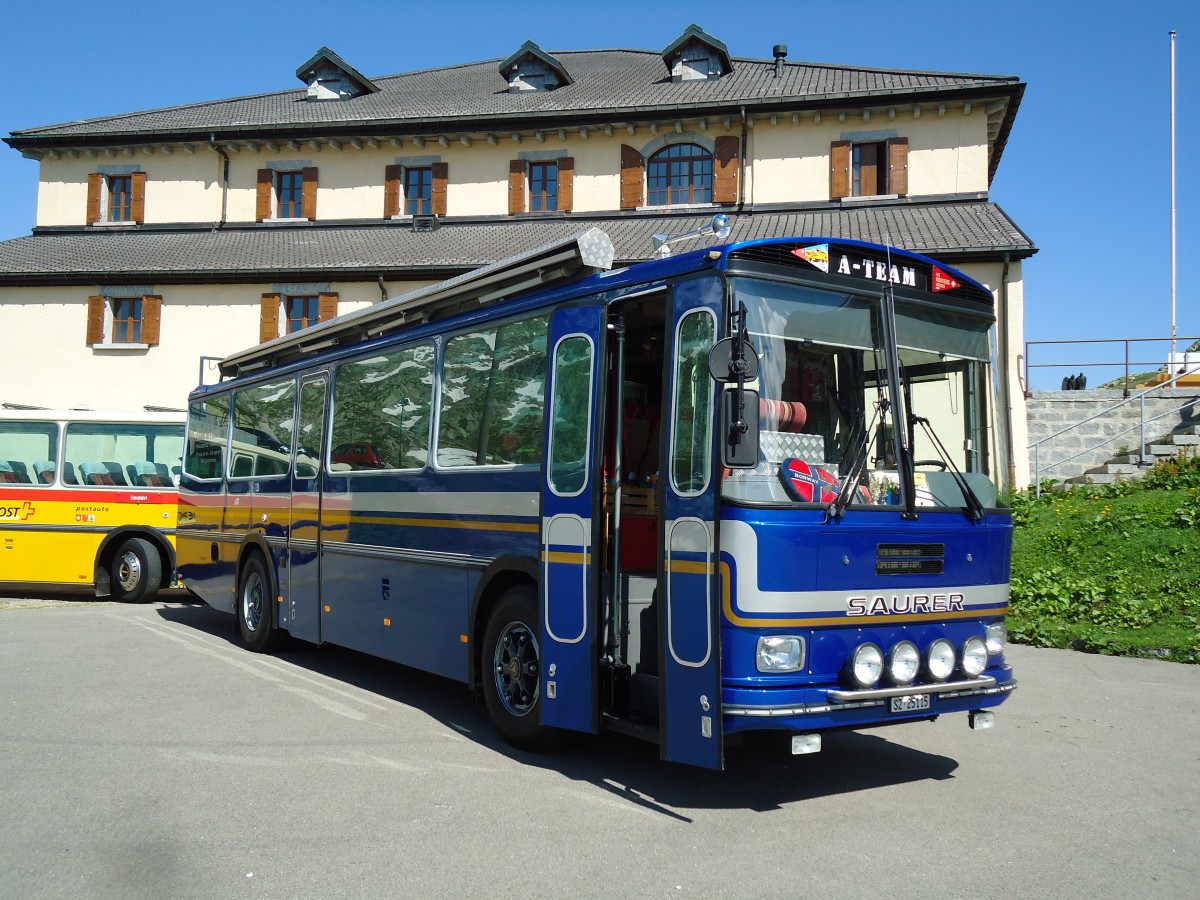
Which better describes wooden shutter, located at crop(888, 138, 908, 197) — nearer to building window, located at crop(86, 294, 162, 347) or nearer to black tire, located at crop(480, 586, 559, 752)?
building window, located at crop(86, 294, 162, 347)

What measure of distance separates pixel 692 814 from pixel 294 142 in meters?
27.7

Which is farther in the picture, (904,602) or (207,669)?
(207,669)

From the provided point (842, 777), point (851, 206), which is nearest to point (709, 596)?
point (842, 777)

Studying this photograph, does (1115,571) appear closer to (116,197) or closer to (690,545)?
(690,545)

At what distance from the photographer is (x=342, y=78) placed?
32.6 metres

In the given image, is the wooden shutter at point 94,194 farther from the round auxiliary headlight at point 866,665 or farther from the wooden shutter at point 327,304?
the round auxiliary headlight at point 866,665

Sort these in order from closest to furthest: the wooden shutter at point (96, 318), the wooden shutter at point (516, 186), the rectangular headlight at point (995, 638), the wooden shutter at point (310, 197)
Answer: the rectangular headlight at point (995, 638)
the wooden shutter at point (516, 186)
the wooden shutter at point (96, 318)
the wooden shutter at point (310, 197)

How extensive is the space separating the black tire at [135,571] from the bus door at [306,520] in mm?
6773

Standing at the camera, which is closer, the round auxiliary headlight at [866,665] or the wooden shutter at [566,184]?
the round auxiliary headlight at [866,665]

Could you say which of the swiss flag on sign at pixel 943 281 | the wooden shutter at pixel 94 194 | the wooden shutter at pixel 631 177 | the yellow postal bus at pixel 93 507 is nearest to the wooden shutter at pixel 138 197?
the wooden shutter at pixel 94 194

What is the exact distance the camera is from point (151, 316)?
94.7ft

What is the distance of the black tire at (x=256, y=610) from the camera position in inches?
460

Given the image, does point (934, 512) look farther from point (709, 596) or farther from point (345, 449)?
point (345, 449)

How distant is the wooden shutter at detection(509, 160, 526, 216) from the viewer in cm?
2870
